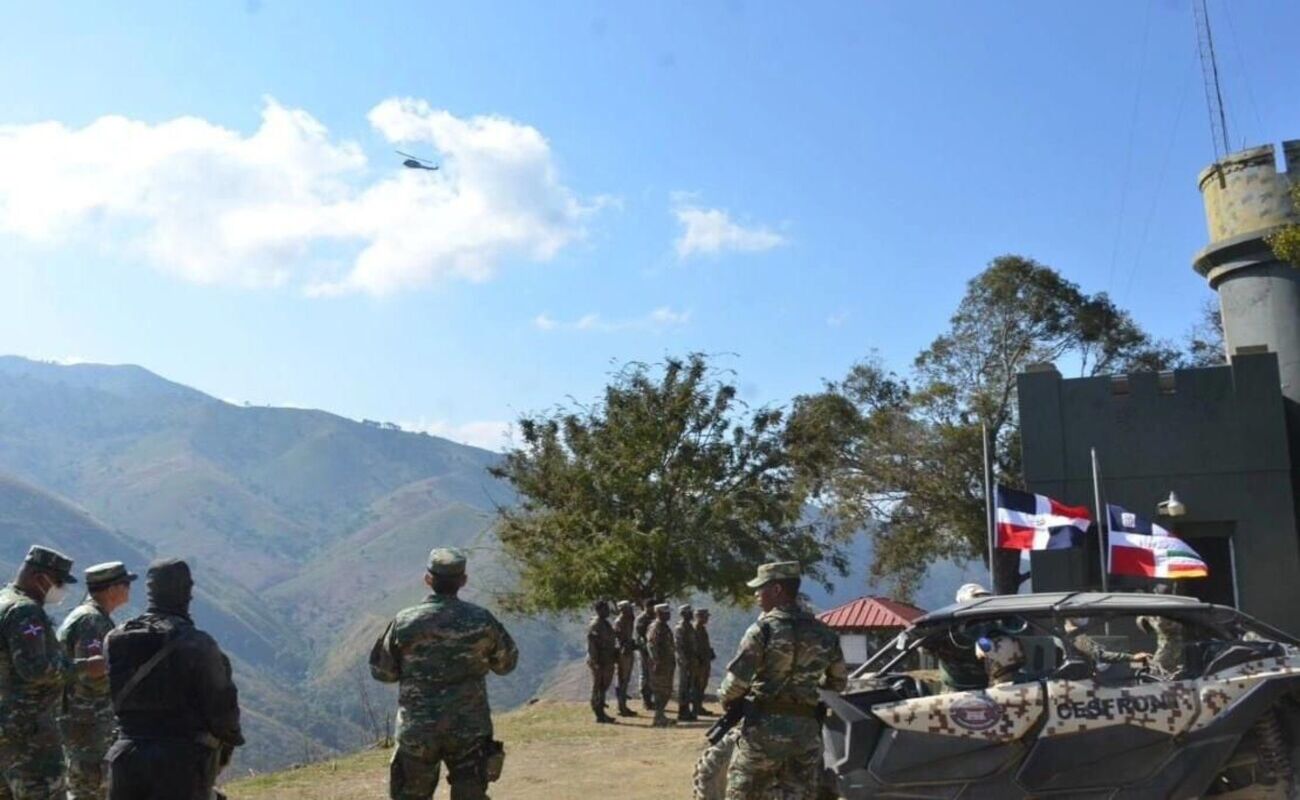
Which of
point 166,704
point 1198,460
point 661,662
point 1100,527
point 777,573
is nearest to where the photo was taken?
point 166,704

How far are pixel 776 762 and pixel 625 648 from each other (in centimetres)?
1282

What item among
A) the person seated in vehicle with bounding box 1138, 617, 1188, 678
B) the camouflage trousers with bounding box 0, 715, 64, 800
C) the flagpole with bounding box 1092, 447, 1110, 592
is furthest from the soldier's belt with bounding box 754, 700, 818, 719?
the flagpole with bounding box 1092, 447, 1110, 592

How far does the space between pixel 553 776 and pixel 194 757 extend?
Result: 736 centimetres

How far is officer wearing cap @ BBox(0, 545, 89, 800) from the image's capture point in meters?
6.47

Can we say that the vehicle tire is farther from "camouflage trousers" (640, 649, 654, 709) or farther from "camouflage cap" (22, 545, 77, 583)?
"camouflage trousers" (640, 649, 654, 709)

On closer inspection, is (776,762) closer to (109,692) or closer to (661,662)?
(109,692)

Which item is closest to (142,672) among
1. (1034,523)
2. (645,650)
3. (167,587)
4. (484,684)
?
(167,587)

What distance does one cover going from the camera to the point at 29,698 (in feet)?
21.6

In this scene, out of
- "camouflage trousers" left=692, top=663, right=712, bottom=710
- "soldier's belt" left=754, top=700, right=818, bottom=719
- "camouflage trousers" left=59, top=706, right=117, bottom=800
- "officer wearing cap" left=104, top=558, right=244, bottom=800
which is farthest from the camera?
"camouflage trousers" left=692, top=663, right=712, bottom=710

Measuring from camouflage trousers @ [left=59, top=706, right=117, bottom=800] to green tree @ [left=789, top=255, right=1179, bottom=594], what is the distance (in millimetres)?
24320

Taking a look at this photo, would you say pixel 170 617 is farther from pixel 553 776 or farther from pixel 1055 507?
pixel 1055 507

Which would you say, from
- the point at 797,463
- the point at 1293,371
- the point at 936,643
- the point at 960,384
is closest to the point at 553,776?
the point at 936,643

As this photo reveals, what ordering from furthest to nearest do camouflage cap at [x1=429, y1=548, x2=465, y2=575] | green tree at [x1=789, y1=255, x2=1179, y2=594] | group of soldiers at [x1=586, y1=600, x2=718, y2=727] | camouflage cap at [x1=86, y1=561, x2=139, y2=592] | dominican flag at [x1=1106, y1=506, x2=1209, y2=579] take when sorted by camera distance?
1. green tree at [x1=789, y1=255, x2=1179, y2=594]
2. group of soldiers at [x1=586, y1=600, x2=718, y2=727]
3. dominican flag at [x1=1106, y1=506, x2=1209, y2=579]
4. camouflage cap at [x1=86, y1=561, x2=139, y2=592]
5. camouflage cap at [x1=429, y1=548, x2=465, y2=575]

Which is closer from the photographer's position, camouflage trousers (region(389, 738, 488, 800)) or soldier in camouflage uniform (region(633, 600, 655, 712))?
camouflage trousers (region(389, 738, 488, 800))
